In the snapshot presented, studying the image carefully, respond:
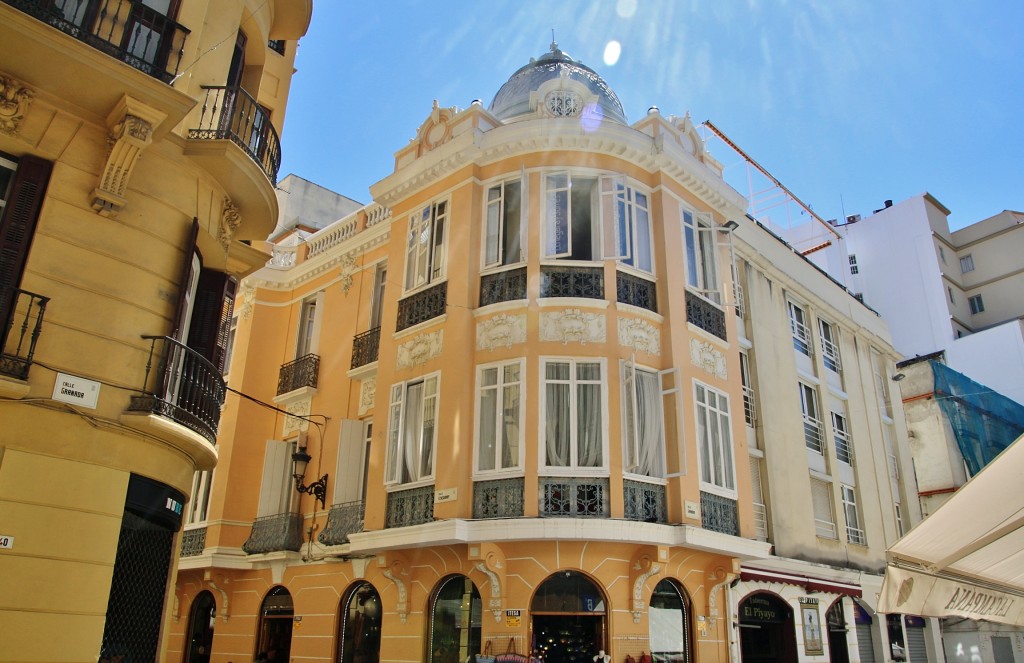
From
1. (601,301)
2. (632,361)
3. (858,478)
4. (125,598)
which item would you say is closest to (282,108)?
(601,301)

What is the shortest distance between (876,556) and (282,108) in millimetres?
19478

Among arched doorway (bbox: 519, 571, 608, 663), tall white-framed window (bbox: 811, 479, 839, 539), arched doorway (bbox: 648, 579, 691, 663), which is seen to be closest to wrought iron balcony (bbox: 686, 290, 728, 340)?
arched doorway (bbox: 648, 579, 691, 663)

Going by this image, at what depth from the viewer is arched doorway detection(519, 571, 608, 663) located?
1286cm

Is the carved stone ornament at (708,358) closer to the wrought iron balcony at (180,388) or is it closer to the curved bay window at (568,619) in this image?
the curved bay window at (568,619)

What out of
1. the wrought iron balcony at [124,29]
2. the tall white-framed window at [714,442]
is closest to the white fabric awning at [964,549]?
the tall white-framed window at [714,442]

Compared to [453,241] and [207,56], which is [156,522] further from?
[453,241]

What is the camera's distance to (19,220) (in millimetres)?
8789

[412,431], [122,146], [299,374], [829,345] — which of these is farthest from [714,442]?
[122,146]

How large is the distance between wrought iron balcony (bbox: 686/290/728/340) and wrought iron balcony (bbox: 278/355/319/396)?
937 centimetres

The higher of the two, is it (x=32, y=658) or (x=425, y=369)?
(x=425, y=369)

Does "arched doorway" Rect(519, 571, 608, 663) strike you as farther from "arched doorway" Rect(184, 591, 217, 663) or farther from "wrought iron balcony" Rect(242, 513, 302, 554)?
"arched doorway" Rect(184, 591, 217, 663)

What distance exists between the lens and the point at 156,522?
32.9 feet

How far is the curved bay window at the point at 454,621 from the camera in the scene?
13516mm

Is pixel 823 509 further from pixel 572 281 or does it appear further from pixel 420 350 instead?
pixel 420 350
